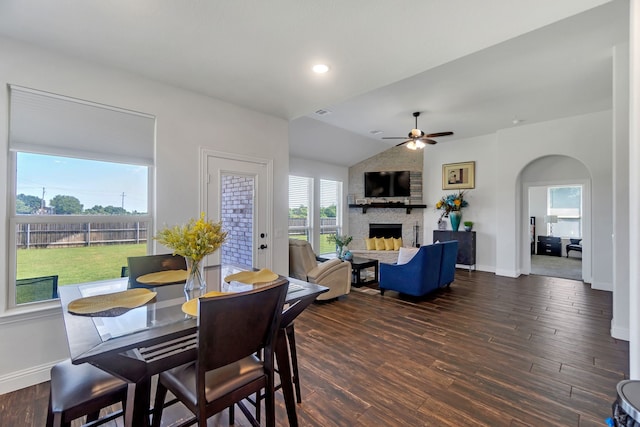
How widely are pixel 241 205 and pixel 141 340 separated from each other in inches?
104

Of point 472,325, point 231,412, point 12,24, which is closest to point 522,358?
point 472,325

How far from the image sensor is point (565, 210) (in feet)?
29.2

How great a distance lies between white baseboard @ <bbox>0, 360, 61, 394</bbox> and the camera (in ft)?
7.15

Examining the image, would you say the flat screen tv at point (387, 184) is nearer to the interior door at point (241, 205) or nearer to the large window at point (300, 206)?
the large window at point (300, 206)

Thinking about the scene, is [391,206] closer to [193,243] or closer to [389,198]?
[389,198]

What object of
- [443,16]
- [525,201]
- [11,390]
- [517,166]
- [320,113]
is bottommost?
[11,390]

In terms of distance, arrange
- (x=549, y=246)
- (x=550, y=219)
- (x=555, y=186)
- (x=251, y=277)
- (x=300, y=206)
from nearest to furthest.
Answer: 1. (x=251, y=277)
2. (x=555, y=186)
3. (x=300, y=206)
4. (x=549, y=246)
5. (x=550, y=219)

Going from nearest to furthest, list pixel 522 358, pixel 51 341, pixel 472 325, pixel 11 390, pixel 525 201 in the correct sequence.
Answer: pixel 11 390 → pixel 51 341 → pixel 522 358 → pixel 472 325 → pixel 525 201

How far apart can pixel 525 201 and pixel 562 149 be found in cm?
132

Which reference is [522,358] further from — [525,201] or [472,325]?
[525,201]

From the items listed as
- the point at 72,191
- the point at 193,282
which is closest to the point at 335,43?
the point at 193,282

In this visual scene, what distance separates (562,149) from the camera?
521 centimetres

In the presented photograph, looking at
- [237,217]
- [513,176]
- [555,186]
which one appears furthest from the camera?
[555,186]

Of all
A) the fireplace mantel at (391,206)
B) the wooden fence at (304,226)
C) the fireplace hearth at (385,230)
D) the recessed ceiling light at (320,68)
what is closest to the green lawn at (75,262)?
the recessed ceiling light at (320,68)
